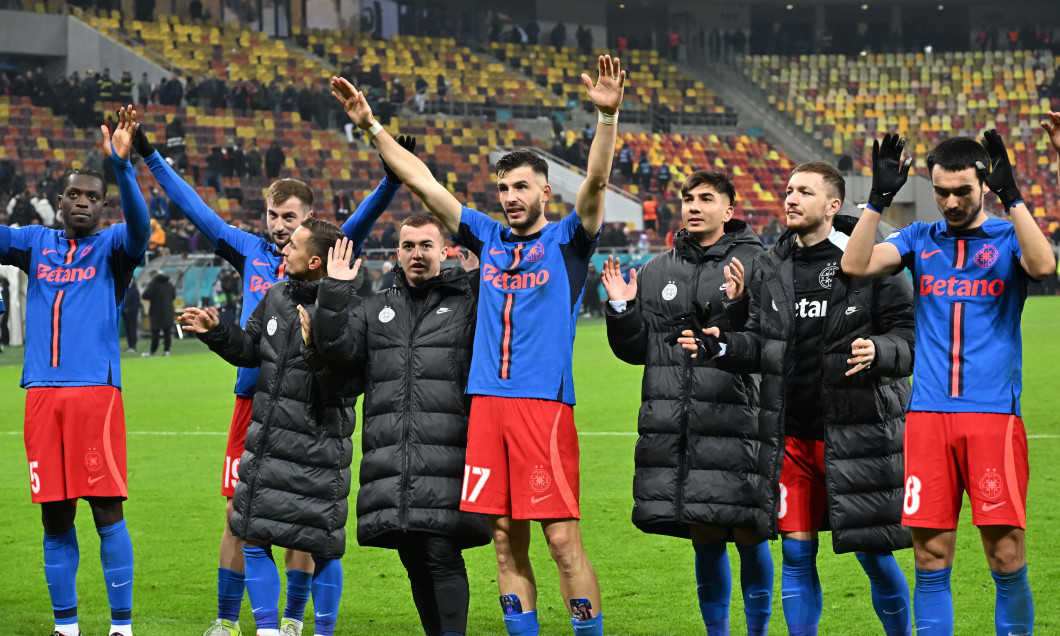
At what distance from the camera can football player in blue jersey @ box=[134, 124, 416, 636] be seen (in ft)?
18.3

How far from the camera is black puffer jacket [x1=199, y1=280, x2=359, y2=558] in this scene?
5.03 meters

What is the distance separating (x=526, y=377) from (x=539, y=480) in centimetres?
40

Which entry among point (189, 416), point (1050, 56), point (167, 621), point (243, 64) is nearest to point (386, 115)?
point (243, 64)

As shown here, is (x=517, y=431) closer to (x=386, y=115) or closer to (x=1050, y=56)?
(x=386, y=115)

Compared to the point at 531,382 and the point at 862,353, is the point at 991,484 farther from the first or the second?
the point at 531,382

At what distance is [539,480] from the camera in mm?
4777

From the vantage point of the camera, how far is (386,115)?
115 feet

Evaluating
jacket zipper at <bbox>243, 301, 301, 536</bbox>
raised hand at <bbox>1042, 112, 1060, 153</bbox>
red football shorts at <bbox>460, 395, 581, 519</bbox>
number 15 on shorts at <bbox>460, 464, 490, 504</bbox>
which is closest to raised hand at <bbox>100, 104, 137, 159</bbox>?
jacket zipper at <bbox>243, 301, 301, 536</bbox>

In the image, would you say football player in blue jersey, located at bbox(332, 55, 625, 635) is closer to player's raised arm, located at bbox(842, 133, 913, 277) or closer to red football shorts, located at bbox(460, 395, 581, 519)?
red football shorts, located at bbox(460, 395, 581, 519)

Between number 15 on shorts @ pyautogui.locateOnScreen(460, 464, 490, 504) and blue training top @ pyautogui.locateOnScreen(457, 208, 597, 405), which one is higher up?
blue training top @ pyautogui.locateOnScreen(457, 208, 597, 405)

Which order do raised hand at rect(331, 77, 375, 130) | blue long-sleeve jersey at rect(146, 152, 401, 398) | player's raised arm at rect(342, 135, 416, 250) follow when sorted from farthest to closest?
1. blue long-sleeve jersey at rect(146, 152, 401, 398)
2. player's raised arm at rect(342, 135, 416, 250)
3. raised hand at rect(331, 77, 375, 130)

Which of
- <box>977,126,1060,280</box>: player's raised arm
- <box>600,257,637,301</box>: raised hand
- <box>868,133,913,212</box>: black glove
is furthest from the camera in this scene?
<box>600,257,637,301</box>: raised hand

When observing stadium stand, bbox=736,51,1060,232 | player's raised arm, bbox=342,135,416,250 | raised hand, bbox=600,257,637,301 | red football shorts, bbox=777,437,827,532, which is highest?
stadium stand, bbox=736,51,1060,232

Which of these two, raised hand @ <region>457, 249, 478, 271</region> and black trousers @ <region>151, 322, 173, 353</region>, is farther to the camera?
black trousers @ <region>151, 322, 173, 353</region>
